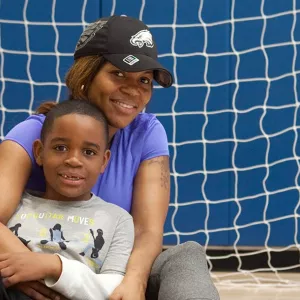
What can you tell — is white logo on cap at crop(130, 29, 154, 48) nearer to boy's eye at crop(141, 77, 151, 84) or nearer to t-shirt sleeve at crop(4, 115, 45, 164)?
boy's eye at crop(141, 77, 151, 84)

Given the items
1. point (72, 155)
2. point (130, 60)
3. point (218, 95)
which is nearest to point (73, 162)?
point (72, 155)

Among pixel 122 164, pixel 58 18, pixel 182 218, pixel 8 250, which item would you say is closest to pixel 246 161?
pixel 182 218

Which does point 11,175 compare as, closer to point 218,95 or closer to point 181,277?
point 181,277

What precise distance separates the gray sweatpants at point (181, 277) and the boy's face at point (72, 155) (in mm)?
187

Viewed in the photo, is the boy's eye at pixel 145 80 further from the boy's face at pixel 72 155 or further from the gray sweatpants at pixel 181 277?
the gray sweatpants at pixel 181 277

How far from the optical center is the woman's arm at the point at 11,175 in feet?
4.53

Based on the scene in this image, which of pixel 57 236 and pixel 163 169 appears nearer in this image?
pixel 57 236

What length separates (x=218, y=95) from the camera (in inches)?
110

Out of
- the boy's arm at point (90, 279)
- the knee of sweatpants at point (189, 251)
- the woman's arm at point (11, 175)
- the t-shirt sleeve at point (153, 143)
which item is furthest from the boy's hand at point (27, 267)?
the t-shirt sleeve at point (153, 143)

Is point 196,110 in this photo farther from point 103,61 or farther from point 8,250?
point 8,250

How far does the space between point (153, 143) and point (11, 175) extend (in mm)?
287

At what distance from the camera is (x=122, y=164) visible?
153cm

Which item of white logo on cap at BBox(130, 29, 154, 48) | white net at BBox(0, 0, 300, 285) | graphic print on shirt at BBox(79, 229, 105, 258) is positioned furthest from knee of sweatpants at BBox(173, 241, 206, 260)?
white net at BBox(0, 0, 300, 285)

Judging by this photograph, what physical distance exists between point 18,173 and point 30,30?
4.85 ft
